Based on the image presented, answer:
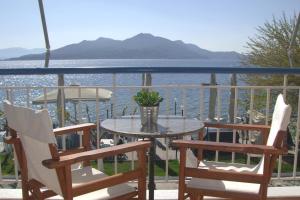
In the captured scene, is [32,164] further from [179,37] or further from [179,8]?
[179,37]

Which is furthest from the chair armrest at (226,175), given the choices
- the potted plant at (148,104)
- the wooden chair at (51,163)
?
the potted plant at (148,104)

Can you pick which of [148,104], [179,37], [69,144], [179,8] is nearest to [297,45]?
[69,144]

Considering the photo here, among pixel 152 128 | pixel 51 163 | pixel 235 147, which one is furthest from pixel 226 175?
pixel 51 163

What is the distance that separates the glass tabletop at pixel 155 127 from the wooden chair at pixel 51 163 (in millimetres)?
133

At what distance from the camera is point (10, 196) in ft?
8.41

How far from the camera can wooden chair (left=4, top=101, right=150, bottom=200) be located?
1511mm

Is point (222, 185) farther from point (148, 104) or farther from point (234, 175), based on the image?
point (148, 104)

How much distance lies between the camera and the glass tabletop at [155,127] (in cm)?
187

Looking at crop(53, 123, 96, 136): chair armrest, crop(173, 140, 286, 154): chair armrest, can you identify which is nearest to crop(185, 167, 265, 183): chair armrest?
crop(173, 140, 286, 154): chair armrest

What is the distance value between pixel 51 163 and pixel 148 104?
80 cm

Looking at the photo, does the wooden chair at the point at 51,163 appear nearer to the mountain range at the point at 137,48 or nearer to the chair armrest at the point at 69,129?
the chair armrest at the point at 69,129

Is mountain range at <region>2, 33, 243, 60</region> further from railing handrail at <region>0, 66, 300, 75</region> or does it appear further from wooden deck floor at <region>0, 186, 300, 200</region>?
wooden deck floor at <region>0, 186, 300, 200</region>

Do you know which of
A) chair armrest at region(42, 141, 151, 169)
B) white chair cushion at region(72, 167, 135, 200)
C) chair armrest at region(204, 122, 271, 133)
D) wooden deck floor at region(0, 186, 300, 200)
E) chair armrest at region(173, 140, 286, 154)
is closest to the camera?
chair armrest at region(42, 141, 151, 169)

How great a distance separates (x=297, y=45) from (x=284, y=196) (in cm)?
686
